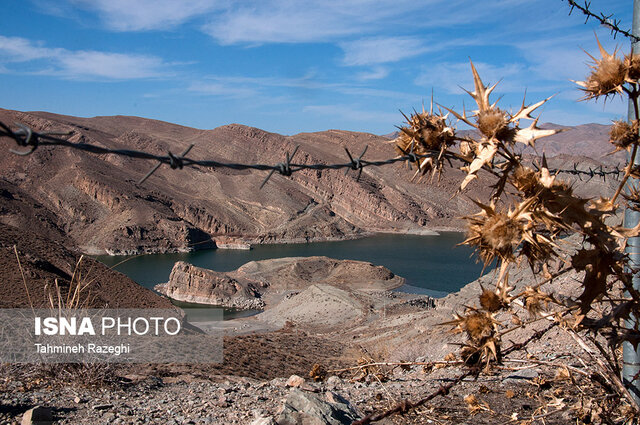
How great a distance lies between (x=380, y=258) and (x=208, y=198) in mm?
29397

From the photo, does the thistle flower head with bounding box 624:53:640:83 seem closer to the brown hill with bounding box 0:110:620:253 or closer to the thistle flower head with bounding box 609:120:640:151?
the thistle flower head with bounding box 609:120:640:151

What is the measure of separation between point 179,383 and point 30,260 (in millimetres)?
7185

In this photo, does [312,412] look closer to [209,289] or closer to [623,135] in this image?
[623,135]

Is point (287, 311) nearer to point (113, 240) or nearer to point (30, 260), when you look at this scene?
point (30, 260)

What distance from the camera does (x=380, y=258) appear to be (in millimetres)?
45500

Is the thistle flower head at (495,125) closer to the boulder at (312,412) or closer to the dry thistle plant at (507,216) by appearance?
the dry thistle plant at (507,216)

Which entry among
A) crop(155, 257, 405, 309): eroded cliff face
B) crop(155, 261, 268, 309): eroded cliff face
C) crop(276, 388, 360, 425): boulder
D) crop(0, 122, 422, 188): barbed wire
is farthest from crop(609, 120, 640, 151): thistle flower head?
crop(155, 261, 268, 309): eroded cliff face

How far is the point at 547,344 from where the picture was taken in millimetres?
7895

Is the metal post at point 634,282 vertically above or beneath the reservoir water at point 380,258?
above

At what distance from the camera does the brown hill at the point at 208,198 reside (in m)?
52.2

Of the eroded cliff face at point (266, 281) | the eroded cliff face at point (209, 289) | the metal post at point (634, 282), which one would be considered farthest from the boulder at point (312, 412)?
the eroded cliff face at point (209, 289)

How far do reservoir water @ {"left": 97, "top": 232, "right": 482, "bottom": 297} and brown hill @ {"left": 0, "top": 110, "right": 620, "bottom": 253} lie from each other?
7.24 feet

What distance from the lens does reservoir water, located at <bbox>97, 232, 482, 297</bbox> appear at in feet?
114

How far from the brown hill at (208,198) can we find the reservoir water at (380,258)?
221cm
